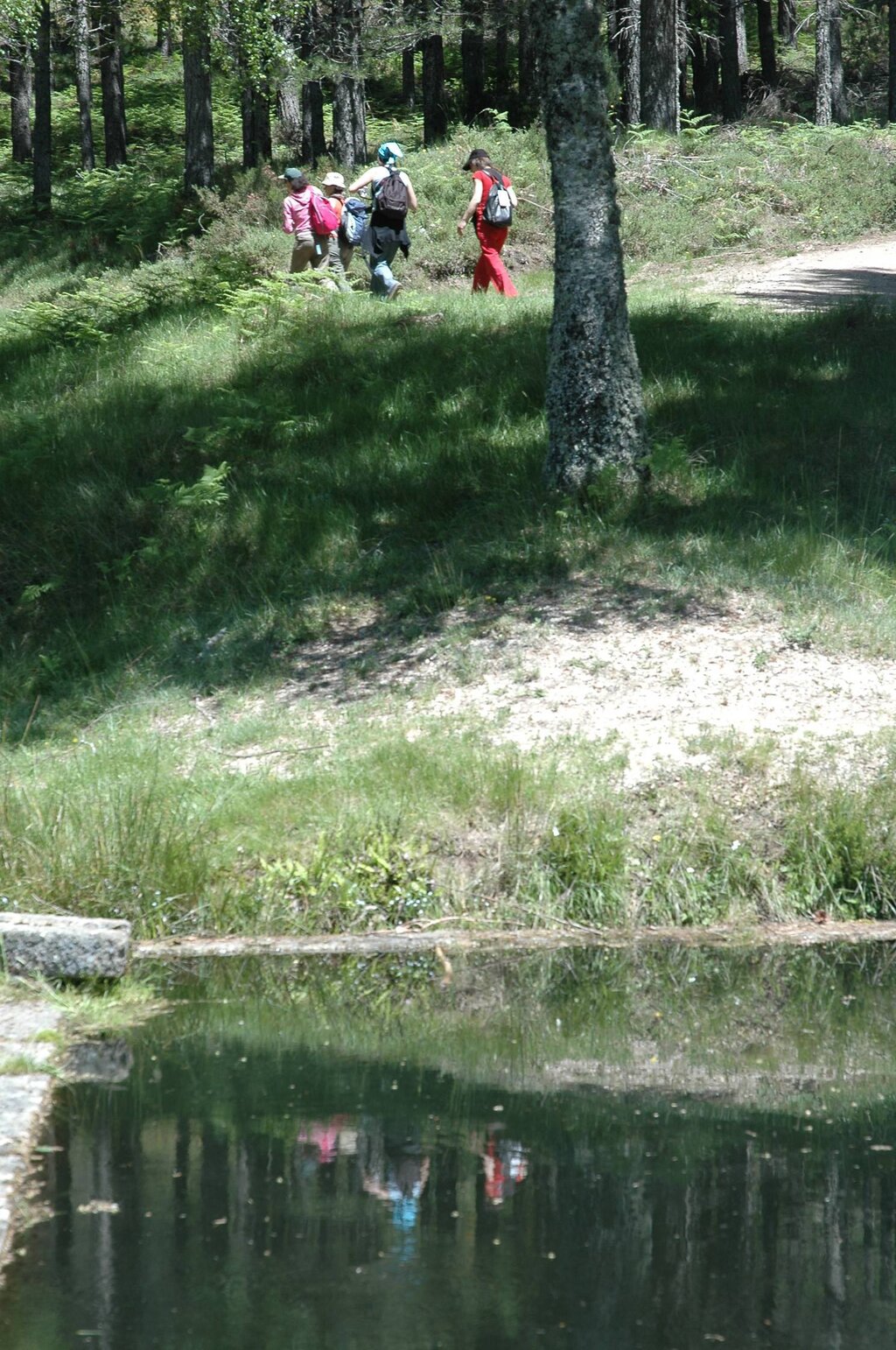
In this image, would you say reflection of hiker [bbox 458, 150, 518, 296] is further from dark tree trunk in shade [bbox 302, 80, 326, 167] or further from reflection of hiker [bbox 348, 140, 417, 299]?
dark tree trunk in shade [bbox 302, 80, 326, 167]

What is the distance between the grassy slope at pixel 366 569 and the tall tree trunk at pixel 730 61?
61.9 ft

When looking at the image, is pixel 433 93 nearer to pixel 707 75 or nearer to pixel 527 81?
pixel 527 81

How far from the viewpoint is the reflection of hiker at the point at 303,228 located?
16.8 m

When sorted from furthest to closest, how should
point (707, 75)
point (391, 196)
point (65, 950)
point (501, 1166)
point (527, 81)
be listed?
point (527, 81) < point (707, 75) < point (391, 196) < point (65, 950) < point (501, 1166)

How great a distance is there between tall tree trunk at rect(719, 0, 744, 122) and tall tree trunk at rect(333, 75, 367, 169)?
9666 mm

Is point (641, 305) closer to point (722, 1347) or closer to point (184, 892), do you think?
point (184, 892)

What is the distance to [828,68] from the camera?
3127 cm

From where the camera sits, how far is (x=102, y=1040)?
18.9 ft

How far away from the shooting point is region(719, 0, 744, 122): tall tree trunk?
109ft

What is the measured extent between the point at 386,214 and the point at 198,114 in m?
12.0

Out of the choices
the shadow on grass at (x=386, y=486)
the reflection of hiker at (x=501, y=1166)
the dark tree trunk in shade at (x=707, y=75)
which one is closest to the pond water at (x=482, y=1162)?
the reflection of hiker at (x=501, y=1166)

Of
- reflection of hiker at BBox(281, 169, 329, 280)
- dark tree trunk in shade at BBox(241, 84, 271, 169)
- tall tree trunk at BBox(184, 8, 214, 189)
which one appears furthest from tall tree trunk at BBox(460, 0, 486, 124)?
reflection of hiker at BBox(281, 169, 329, 280)

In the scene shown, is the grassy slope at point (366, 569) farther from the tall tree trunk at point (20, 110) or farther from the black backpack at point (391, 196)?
the tall tree trunk at point (20, 110)

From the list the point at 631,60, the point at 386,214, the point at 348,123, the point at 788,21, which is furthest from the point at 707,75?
the point at 386,214
